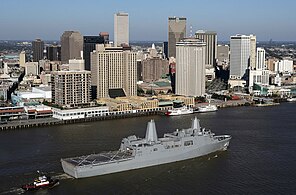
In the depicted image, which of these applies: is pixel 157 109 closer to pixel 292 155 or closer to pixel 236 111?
pixel 236 111

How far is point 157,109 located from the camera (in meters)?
40.4

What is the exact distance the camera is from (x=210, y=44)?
78.4 meters

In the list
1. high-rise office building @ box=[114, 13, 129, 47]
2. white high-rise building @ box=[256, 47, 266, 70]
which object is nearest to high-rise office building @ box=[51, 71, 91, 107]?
white high-rise building @ box=[256, 47, 266, 70]

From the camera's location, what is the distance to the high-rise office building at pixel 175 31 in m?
88.4

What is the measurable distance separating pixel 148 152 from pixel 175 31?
69897mm

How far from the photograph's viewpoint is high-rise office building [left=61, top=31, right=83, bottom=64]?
7738 centimetres

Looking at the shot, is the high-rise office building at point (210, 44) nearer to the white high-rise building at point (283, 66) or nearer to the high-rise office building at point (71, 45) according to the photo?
the white high-rise building at point (283, 66)

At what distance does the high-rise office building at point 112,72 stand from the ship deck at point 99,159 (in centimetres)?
2410

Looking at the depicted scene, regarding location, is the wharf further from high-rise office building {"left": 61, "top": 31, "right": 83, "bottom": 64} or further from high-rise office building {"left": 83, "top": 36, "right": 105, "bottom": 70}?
high-rise office building {"left": 61, "top": 31, "right": 83, "bottom": 64}

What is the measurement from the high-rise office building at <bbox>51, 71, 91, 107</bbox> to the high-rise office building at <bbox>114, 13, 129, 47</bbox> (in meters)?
Result: 45.5

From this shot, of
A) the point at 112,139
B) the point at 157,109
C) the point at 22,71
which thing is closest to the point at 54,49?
the point at 22,71

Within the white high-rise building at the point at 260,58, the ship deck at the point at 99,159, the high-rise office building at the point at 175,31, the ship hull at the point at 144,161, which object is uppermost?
the high-rise office building at the point at 175,31

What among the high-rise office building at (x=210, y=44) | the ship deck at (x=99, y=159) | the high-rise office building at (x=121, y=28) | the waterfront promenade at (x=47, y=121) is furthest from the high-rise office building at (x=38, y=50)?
the ship deck at (x=99, y=159)

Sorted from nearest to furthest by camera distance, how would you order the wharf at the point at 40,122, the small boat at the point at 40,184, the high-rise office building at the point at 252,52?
the small boat at the point at 40,184 < the wharf at the point at 40,122 < the high-rise office building at the point at 252,52
